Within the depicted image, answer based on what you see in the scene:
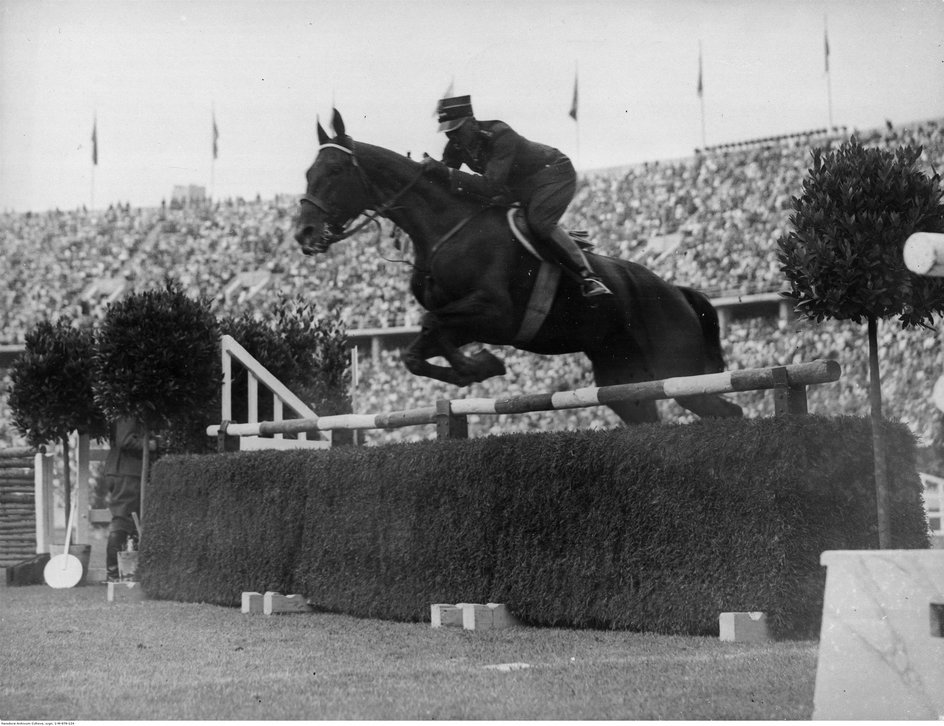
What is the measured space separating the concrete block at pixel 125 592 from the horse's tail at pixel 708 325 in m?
4.45

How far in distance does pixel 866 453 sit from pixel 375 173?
297 cm

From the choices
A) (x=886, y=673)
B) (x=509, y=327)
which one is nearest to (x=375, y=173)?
(x=509, y=327)

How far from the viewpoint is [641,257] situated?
39.1 feet

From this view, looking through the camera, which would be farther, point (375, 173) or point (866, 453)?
point (375, 173)

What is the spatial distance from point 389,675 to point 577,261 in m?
2.64

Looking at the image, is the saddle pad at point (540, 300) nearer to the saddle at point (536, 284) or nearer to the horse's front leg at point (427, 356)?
the saddle at point (536, 284)

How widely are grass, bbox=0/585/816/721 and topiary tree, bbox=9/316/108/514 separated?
16.9 ft

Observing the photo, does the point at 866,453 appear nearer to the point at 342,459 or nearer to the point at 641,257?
the point at 342,459

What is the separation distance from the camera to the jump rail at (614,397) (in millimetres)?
5094

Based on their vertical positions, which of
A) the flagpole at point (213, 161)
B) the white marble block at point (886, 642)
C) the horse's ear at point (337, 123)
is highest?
the flagpole at point (213, 161)

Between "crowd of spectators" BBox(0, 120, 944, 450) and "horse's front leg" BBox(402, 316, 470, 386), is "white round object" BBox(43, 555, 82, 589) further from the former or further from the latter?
"horse's front leg" BBox(402, 316, 470, 386)

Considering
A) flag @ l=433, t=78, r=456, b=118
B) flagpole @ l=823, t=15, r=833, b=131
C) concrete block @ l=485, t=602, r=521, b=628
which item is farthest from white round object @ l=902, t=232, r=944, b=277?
flag @ l=433, t=78, r=456, b=118

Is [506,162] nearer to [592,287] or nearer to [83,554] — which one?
[592,287]

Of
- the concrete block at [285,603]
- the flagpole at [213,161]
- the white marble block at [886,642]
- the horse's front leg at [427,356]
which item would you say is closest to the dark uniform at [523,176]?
the horse's front leg at [427,356]
